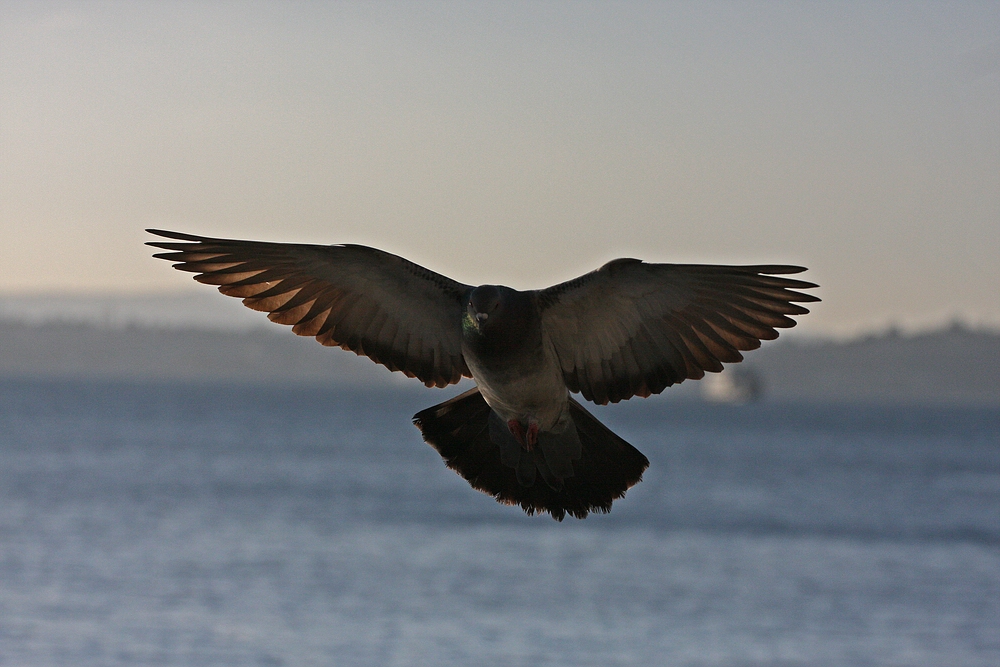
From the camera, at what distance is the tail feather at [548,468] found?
23.3 ft

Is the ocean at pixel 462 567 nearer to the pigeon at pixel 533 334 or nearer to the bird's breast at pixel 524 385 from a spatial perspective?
the pigeon at pixel 533 334

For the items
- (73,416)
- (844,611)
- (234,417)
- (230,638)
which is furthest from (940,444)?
(230,638)

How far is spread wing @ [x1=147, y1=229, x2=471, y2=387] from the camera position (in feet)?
21.8

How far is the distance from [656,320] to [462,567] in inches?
1775

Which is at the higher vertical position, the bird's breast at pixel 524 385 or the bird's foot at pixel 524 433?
the bird's breast at pixel 524 385

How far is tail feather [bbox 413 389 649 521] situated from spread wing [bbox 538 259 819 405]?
29 cm

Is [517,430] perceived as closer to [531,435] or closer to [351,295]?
[531,435]

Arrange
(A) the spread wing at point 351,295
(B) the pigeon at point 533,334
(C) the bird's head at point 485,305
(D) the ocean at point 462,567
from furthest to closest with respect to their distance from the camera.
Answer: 1. (D) the ocean at point 462,567
2. (A) the spread wing at point 351,295
3. (B) the pigeon at point 533,334
4. (C) the bird's head at point 485,305

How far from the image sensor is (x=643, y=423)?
180 meters

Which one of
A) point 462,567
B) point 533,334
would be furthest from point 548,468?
point 462,567

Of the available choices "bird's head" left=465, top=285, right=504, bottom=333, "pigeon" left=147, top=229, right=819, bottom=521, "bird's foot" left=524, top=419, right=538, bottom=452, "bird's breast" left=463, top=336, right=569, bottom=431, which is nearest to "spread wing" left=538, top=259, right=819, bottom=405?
"pigeon" left=147, top=229, right=819, bottom=521

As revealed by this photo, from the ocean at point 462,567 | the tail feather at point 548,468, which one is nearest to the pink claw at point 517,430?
the tail feather at point 548,468

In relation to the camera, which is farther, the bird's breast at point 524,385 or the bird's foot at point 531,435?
the bird's foot at point 531,435

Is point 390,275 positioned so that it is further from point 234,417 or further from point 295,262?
point 234,417
